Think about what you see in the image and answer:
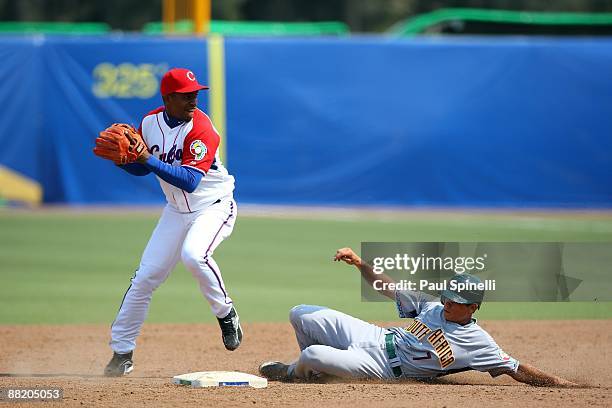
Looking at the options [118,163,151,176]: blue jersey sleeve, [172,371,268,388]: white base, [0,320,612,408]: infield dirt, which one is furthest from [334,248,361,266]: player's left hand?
[118,163,151,176]: blue jersey sleeve

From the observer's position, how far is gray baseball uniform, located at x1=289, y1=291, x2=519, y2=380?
21.6ft

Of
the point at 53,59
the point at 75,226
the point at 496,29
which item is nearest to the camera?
the point at 75,226

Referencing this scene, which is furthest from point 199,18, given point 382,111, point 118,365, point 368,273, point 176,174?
point 368,273

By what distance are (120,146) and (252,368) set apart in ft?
6.91

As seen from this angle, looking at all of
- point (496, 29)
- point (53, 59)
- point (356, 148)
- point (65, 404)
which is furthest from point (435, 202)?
point (65, 404)

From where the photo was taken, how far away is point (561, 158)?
21.0 metres

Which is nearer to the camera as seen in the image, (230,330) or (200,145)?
(200,145)

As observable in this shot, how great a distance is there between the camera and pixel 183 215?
7.20 m

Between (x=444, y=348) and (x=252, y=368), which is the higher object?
(x=444, y=348)

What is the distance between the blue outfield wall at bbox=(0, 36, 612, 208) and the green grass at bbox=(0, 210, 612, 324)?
6.28ft

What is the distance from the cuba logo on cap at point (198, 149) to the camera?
695cm

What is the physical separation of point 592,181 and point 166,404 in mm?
16574

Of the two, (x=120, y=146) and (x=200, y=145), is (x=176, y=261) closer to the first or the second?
(x=200, y=145)

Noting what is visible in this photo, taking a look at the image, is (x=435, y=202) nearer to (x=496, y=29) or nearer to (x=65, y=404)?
(x=496, y=29)
